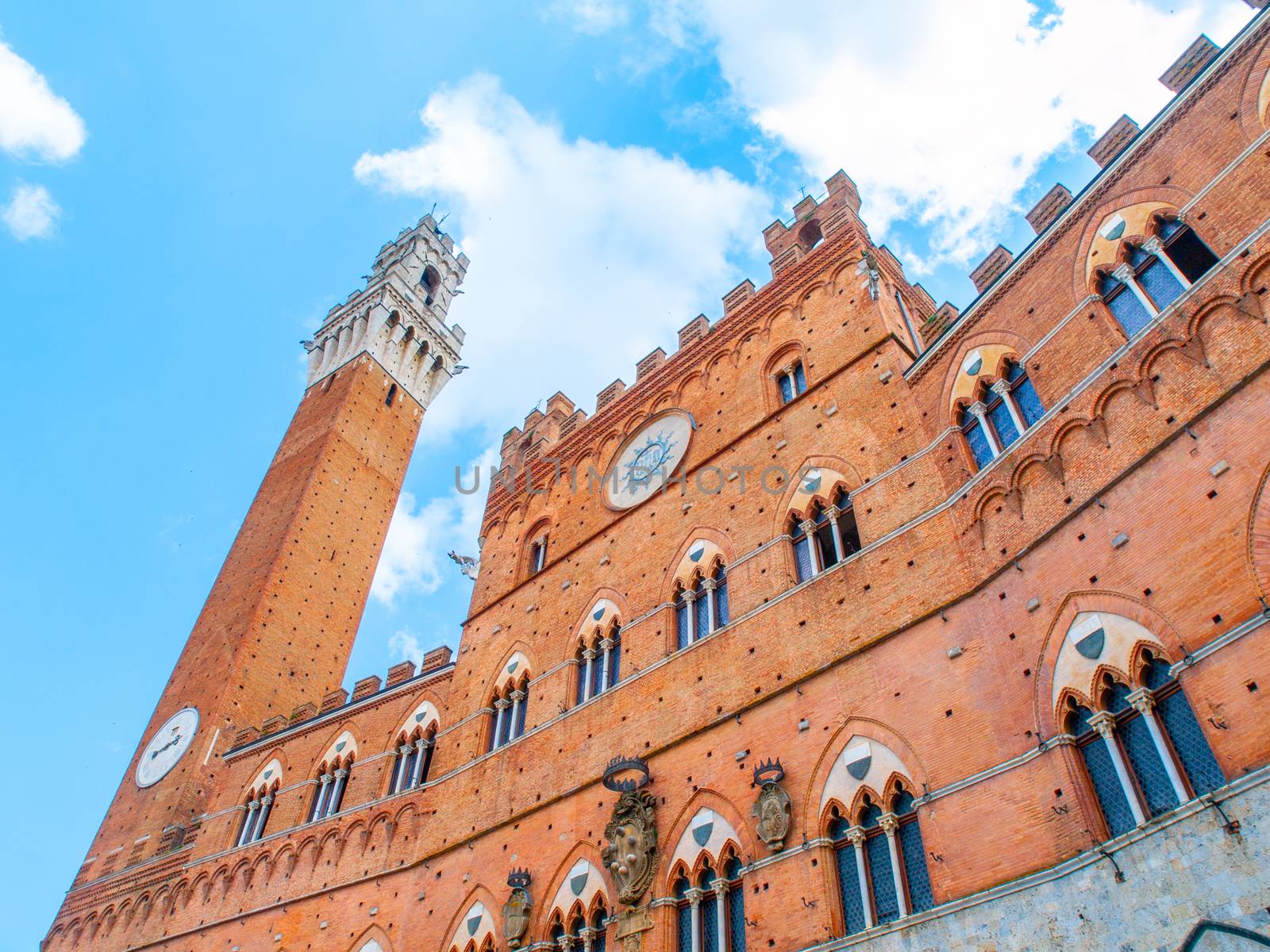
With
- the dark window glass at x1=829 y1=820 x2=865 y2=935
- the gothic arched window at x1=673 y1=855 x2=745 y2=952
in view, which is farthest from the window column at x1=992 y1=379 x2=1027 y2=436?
the gothic arched window at x1=673 y1=855 x2=745 y2=952

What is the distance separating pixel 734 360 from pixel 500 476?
645cm

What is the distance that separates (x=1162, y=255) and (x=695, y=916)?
8.31 m

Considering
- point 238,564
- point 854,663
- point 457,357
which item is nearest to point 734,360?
point 854,663

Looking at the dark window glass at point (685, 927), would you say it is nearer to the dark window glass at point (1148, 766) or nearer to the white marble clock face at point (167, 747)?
the dark window glass at point (1148, 766)

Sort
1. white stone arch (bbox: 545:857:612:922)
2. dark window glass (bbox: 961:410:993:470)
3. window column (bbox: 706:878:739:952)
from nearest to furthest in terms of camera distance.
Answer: window column (bbox: 706:878:739:952) < dark window glass (bbox: 961:410:993:470) < white stone arch (bbox: 545:857:612:922)

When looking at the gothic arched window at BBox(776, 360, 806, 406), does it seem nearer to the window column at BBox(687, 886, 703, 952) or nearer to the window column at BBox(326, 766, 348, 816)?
the window column at BBox(687, 886, 703, 952)

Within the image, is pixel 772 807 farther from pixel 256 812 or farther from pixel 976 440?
pixel 256 812

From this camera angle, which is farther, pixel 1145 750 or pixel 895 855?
pixel 895 855

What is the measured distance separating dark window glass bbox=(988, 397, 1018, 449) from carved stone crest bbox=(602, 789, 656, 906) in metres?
5.85

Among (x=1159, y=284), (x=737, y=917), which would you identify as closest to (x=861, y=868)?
(x=737, y=917)

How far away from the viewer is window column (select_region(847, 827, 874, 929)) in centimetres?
904

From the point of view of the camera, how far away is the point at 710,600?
1339 centimetres

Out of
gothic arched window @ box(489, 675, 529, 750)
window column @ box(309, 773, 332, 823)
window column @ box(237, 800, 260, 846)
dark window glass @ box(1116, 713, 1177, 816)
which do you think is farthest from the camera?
window column @ box(237, 800, 260, 846)

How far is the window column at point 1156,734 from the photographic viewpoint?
728 centimetres
